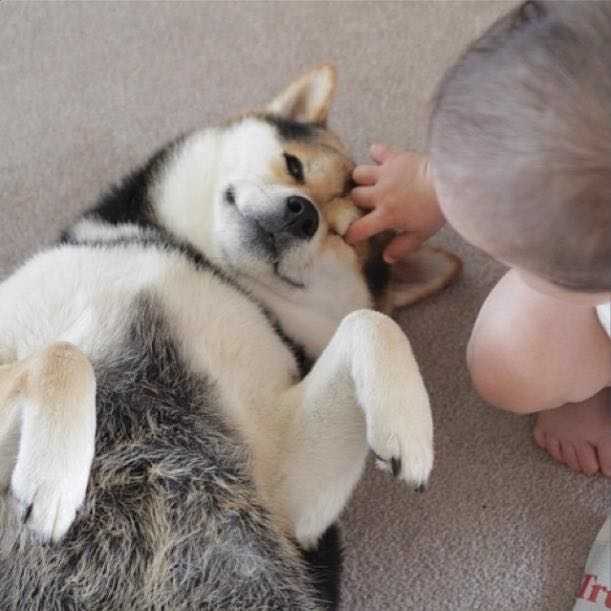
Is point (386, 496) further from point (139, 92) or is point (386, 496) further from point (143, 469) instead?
point (139, 92)

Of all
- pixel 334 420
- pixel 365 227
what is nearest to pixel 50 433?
pixel 334 420

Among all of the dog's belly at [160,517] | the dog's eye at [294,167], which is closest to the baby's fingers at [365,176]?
the dog's eye at [294,167]

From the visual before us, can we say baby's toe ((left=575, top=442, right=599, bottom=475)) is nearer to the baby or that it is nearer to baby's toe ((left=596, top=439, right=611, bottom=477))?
baby's toe ((left=596, top=439, right=611, bottom=477))

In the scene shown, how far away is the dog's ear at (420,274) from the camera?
1450mm

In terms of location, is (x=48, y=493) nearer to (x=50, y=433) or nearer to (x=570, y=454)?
(x=50, y=433)

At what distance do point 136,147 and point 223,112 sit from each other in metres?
0.19

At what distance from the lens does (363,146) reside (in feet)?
5.66

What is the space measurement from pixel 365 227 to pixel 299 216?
12 cm

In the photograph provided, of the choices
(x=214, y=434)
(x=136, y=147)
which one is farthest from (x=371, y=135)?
(x=214, y=434)

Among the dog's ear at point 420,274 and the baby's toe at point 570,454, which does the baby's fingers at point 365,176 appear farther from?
the baby's toe at point 570,454

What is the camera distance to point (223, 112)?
1.75 metres

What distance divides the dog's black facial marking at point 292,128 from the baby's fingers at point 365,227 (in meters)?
0.16

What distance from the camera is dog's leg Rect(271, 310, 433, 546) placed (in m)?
1.06

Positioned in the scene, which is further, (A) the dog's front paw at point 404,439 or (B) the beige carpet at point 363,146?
(B) the beige carpet at point 363,146
